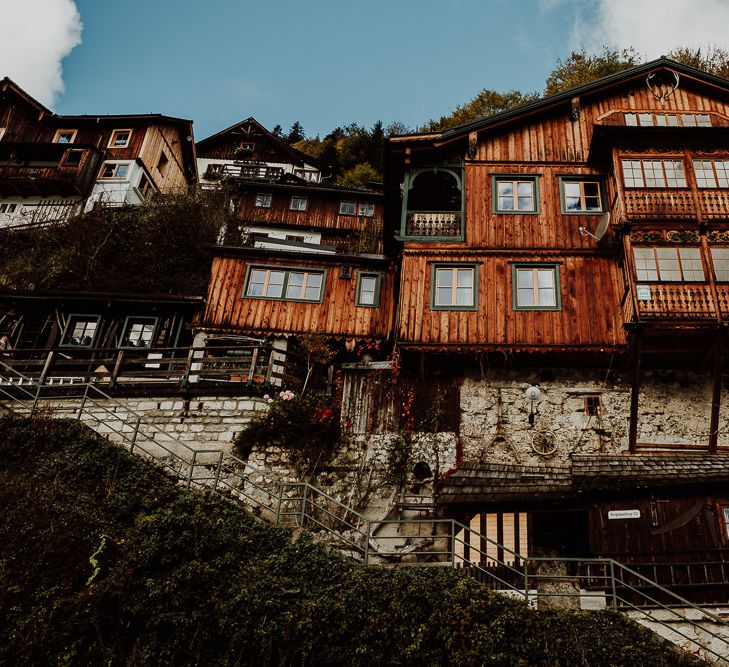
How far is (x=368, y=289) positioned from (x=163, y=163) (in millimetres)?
23228

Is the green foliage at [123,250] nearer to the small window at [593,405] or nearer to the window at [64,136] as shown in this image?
the window at [64,136]

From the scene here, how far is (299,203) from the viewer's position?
3684 centimetres

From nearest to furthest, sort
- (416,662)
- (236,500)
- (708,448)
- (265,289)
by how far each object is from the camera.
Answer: (416,662) → (236,500) → (708,448) → (265,289)

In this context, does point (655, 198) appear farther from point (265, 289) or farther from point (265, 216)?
point (265, 216)

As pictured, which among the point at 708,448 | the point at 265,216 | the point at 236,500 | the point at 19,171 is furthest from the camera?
the point at 265,216

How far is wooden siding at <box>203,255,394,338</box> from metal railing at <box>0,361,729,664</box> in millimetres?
5361

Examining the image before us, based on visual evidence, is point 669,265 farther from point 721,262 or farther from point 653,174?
point 653,174

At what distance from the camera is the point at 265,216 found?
119ft

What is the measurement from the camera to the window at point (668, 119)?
20219mm

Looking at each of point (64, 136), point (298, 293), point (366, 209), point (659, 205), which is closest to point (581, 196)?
point (659, 205)

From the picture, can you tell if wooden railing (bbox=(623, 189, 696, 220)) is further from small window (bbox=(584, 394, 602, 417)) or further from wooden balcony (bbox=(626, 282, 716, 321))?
small window (bbox=(584, 394, 602, 417))

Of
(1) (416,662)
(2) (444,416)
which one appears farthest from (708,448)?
(1) (416,662)

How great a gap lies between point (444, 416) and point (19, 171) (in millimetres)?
29407

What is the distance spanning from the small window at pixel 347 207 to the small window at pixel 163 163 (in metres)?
11.7
